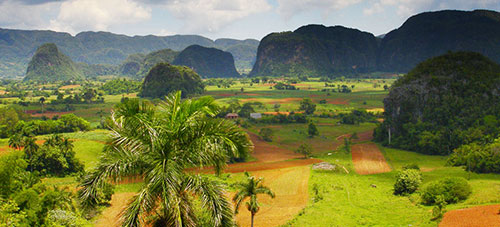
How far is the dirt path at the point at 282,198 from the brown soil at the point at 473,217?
1055 centimetres

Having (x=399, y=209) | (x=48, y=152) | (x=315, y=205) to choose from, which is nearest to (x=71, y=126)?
(x=48, y=152)

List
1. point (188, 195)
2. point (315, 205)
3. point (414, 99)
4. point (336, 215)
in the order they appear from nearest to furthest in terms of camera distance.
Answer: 1. point (188, 195)
2. point (336, 215)
3. point (315, 205)
4. point (414, 99)

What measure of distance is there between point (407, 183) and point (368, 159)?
56.0 ft

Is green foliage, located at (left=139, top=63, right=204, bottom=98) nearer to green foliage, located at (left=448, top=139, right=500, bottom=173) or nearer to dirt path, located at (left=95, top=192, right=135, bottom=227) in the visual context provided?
dirt path, located at (left=95, top=192, right=135, bottom=227)

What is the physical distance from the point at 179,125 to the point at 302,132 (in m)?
61.4

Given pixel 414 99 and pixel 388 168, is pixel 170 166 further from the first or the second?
pixel 414 99

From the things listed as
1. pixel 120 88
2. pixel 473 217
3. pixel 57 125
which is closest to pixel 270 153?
pixel 473 217

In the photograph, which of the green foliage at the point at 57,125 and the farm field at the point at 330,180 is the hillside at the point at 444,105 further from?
the green foliage at the point at 57,125

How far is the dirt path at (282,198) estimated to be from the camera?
1094 inches

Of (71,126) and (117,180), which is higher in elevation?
(117,180)

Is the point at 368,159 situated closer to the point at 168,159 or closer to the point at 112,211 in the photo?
the point at 112,211

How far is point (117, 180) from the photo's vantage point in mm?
7285

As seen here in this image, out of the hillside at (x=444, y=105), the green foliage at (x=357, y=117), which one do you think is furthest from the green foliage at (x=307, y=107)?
the hillside at (x=444, y=105)

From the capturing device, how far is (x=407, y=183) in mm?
33125
